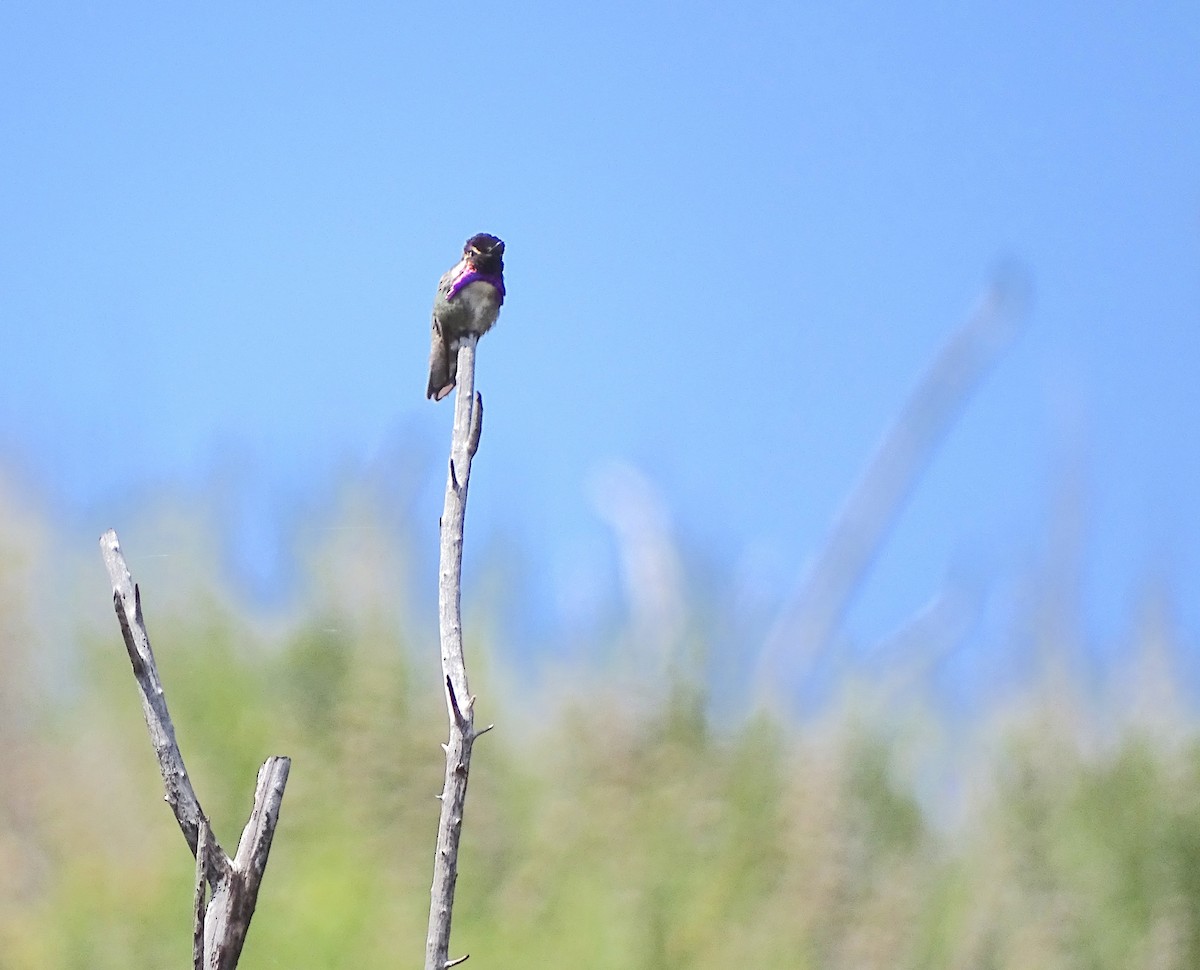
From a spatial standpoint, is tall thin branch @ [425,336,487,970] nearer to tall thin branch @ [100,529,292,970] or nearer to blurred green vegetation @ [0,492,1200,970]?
tall thin branch @ [100,529,292,970]

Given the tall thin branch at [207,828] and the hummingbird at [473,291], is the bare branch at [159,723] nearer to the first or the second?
the tall thin branch at [207,828]

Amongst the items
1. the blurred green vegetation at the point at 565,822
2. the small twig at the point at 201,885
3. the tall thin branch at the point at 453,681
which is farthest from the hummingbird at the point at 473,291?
the blurred green vegetation at the point at 565,822

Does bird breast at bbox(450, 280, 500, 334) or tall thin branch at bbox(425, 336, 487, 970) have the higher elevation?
bird breast at bbox(450, 280, 500, 334)

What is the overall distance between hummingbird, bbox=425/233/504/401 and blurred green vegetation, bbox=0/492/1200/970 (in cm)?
206

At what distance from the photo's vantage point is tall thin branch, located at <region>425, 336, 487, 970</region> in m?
1.96

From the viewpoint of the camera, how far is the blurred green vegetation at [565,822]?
172 inches

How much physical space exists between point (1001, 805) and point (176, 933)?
8.48 ft

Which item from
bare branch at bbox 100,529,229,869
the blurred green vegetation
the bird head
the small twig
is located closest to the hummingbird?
the bird head

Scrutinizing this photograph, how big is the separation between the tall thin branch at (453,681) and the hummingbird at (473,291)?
0.43 m

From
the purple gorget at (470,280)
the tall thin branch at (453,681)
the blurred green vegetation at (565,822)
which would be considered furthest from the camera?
the blurred green vegetation at (565,822)

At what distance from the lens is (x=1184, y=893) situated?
4625 mm

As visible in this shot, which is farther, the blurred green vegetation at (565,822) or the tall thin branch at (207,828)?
the blurred green vegetation at (565,822)

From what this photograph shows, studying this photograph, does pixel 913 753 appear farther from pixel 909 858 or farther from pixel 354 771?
pixel 354 771

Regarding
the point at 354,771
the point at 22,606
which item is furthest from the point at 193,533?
the point at 354,771
